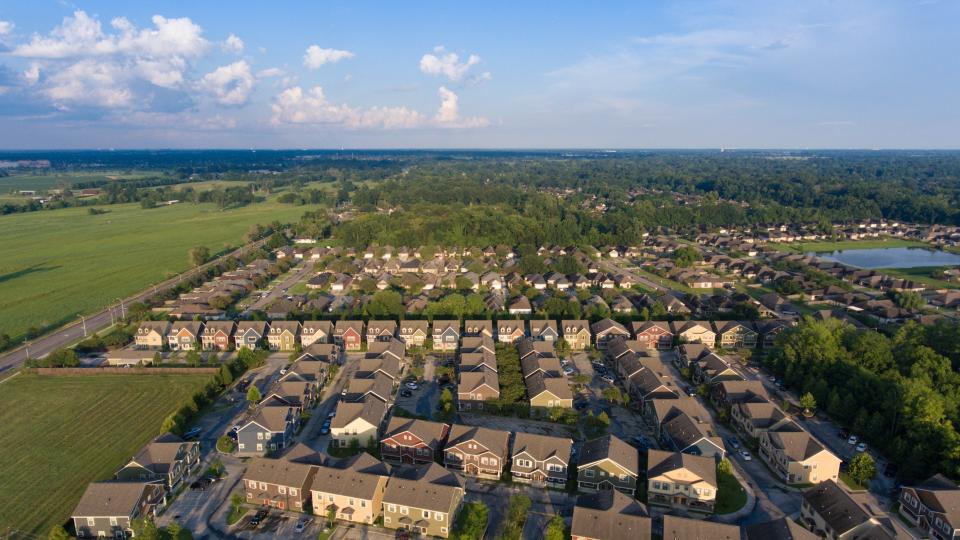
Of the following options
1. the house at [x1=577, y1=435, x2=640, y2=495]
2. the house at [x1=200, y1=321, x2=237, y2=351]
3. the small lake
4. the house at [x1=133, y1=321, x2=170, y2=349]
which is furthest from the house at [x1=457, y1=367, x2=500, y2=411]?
the small lake

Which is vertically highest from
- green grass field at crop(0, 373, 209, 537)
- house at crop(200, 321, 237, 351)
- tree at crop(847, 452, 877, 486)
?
house at crop(200, 321, 237, 351)

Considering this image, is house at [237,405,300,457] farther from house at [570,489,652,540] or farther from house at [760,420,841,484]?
house at [760,420,841,484]

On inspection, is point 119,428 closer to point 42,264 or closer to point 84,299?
point 84,299

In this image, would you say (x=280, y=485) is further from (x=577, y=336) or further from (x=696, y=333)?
(x=696, y=333)

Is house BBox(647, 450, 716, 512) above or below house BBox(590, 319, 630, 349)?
below

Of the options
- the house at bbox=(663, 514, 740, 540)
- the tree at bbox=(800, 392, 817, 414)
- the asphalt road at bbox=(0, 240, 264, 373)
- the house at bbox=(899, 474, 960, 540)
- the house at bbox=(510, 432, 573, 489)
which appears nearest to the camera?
the house at bbox=(663, 514, 740, 540)

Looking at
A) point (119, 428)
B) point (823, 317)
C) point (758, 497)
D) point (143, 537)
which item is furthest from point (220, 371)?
point (823, 317)
